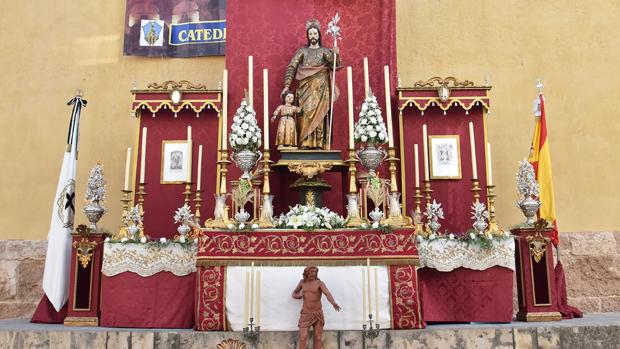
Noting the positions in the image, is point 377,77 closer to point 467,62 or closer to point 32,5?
point 467,62

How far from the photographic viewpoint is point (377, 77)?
25.5 feet

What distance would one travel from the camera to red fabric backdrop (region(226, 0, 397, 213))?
25.5 ft

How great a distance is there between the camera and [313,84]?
711cm

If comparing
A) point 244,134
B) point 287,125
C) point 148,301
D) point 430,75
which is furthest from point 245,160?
point 430,75

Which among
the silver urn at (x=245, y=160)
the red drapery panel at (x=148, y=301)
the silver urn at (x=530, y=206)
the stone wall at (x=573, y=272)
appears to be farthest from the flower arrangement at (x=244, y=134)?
the stone wall at (x=573, y=272)

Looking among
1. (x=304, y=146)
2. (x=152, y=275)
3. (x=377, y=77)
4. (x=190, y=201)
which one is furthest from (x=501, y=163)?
(x=152, y=275)

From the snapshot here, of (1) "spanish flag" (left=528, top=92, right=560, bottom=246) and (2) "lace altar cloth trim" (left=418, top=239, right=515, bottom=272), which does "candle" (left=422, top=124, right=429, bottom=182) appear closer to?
(2) "lace altar cloth trim" (left=418, top=239, right=515, bottom=272)

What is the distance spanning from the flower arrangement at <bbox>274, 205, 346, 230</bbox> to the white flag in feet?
9.11

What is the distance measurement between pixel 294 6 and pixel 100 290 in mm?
4516

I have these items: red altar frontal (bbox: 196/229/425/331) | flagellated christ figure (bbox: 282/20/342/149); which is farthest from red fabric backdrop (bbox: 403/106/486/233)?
red altar frontal (bbox: 196/229/425/331)

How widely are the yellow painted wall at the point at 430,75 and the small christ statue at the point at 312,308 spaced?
4261 millimetres

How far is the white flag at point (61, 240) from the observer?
6.59m

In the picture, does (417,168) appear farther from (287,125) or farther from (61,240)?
(61,240)

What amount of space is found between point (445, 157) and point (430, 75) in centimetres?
180
